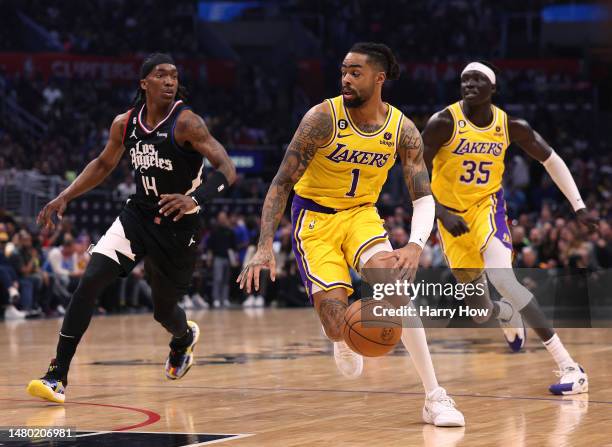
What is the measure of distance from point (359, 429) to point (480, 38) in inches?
1185

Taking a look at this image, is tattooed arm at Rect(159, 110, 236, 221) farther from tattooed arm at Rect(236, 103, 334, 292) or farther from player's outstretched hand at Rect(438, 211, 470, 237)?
player's outstretched hand at Rect(438, 211, 470, 237)


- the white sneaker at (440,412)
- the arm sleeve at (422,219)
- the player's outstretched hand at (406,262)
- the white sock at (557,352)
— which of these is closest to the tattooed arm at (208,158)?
the arm sleeve at (422,219)

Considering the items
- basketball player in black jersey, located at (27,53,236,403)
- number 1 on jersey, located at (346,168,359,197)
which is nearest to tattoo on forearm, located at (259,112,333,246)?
number 1 on jersey, located at (346,168,359,197)

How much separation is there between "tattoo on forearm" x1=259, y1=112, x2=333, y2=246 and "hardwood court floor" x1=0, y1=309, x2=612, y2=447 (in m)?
1.27

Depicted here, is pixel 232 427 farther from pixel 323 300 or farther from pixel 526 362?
pixel 526 362

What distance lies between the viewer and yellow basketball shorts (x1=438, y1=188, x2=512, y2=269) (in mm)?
8695

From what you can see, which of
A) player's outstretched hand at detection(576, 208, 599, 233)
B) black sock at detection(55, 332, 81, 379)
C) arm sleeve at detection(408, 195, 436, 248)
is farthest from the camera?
player's outstretched hand at detection(576, 208, 599, 233)

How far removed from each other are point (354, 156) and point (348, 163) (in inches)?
2.1

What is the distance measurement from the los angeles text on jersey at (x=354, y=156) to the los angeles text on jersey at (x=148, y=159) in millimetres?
1446

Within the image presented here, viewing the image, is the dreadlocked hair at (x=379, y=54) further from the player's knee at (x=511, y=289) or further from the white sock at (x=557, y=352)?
the white sock at (x=557, y=352)

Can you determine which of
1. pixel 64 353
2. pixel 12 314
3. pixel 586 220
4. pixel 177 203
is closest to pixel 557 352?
pixel 586 220

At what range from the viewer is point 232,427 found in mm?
6402

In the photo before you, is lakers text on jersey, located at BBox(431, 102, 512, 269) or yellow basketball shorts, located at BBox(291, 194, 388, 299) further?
lakers text on jersey, located at BBox(431, 102, 512, 269)

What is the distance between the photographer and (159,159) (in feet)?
25.0
